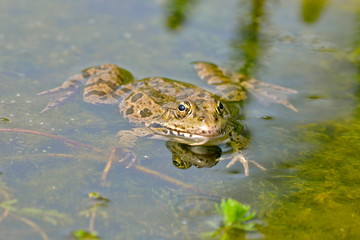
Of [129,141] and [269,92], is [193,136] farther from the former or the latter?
[269,92]

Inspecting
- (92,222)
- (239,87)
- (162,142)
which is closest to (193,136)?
(162,142)

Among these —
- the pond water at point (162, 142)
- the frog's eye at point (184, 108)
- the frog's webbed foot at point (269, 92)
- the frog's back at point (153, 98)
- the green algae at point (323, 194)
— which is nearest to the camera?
the green algae at point (323, 194)

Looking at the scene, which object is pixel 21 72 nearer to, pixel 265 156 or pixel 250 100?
pixel 250 100

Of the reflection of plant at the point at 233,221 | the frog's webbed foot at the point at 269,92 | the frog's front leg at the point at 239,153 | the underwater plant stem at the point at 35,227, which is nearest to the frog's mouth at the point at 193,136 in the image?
the frog's front leg at the point at 239,153

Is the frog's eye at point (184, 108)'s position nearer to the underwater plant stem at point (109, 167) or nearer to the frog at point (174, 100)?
the frog at point (174, 100)

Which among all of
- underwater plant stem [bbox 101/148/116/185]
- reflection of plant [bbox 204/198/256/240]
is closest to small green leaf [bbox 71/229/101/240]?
underwater plant stem [bbox 101/148/116/185]

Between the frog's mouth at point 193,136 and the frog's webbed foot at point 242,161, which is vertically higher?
the frog's mouth at point 193,136

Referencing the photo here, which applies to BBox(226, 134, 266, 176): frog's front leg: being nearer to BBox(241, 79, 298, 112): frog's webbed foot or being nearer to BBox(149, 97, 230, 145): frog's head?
BBox(149, 97, 230, 145): frog's head
